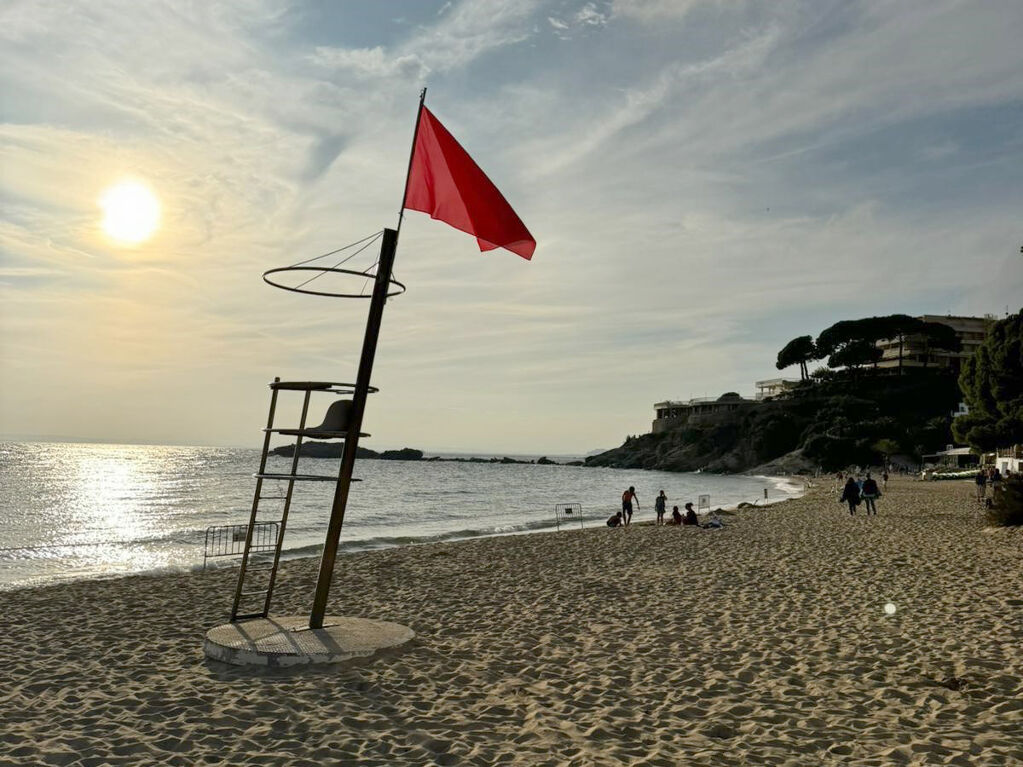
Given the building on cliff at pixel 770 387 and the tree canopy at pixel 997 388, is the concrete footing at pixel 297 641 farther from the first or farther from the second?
the building on cliff at pixel 770 387

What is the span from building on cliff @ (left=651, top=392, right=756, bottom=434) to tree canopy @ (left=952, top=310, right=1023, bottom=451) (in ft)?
313

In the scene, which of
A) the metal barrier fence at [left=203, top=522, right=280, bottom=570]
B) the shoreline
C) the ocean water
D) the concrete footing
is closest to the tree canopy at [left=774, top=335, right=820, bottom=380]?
the ocean water

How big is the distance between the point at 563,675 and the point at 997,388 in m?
43.7

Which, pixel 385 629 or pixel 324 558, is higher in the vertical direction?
pixel 324 558

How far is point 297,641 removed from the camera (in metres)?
9.13

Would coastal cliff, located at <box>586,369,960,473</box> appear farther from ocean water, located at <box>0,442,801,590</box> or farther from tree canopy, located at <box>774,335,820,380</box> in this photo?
ocean water, located at <box>0,442,801,590</box>

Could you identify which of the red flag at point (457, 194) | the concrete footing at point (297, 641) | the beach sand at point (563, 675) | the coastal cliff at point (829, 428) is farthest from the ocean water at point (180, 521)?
the coastal cliff at point (829, 428)

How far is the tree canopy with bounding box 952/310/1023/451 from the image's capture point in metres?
40.4

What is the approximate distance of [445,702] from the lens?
Result: 743cm

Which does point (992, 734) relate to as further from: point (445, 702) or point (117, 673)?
point (117, 673)

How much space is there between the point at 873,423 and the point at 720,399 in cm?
5244

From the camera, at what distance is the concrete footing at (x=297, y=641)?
8594mm

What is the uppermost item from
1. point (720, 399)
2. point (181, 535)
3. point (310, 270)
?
point (720, 399)

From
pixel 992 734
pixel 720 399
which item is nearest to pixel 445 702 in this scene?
pixel 992 734
